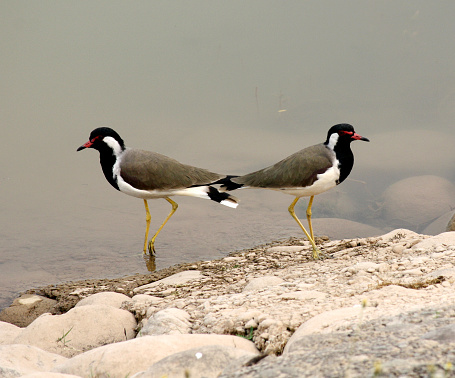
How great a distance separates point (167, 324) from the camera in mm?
4008

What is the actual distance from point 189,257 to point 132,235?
1226mm

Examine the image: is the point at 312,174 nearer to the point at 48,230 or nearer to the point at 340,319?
the point at 340,319

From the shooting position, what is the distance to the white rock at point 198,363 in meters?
2.54

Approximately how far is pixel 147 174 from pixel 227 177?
3.31ft

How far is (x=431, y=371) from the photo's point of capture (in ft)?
6.47

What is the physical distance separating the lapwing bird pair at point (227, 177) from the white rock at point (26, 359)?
3.36 metres

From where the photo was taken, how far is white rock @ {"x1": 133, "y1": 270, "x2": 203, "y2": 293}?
224 inches

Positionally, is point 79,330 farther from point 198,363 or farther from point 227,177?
point 227,177

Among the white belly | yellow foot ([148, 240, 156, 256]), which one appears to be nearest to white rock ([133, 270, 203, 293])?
the white belly

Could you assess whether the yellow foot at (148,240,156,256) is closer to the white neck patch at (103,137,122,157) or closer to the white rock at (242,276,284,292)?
the white neck patch at (103,137,122,157)

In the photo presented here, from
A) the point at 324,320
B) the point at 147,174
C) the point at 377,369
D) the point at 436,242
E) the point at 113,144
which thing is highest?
the point at 113,144

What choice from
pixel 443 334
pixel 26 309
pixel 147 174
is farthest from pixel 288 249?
pixel 443 334

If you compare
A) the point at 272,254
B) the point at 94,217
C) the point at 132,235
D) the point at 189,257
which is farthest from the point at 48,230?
the point at 272,254

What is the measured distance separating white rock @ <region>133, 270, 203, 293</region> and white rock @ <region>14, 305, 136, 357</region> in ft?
3.60
